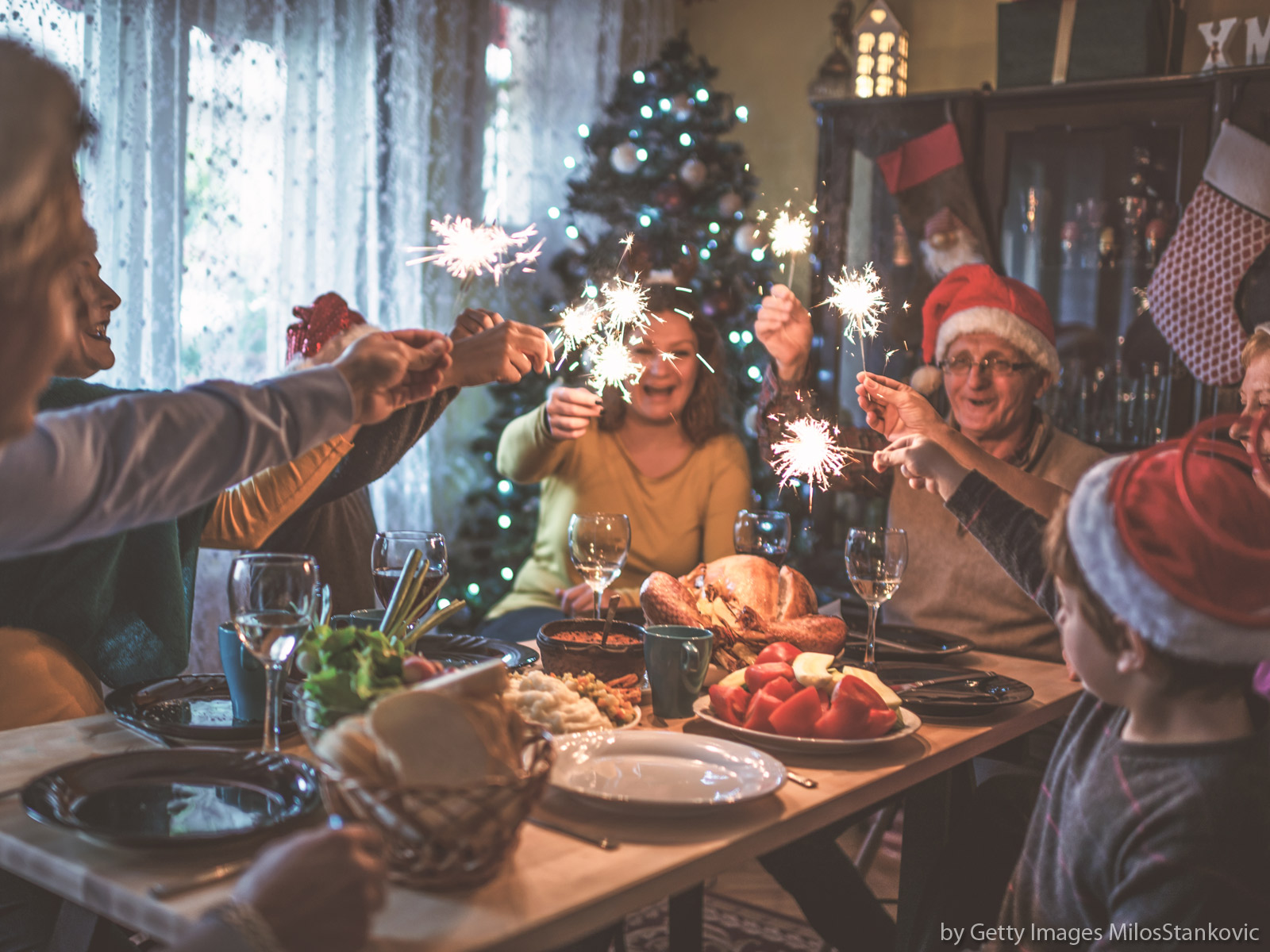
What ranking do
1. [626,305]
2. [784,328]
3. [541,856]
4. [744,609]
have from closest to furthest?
[541,856]
[744,609]
[784,328]
[626,305]

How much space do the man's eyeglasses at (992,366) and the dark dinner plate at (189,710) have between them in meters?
1.76

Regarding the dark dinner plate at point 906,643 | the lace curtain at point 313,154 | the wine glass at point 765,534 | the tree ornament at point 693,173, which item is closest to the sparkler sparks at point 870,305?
the tree ornament at point 693,173

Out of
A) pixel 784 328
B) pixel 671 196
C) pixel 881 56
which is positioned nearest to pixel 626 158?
pixel 671 196

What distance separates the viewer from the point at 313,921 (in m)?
0.78

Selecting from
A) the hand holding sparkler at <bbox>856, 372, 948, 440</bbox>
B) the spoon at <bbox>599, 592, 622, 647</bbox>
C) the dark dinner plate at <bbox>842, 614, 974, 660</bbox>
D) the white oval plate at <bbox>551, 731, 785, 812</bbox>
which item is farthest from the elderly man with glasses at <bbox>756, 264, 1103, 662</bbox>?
the white oval plate at <bbox>551, 731, 785, 812</bbox>

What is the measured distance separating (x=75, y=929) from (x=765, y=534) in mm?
1114

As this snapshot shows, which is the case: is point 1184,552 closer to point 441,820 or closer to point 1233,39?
point 441,820

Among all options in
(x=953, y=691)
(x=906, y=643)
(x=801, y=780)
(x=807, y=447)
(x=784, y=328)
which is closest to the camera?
(x=801, y=780)

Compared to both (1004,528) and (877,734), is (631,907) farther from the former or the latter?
(1004,528)

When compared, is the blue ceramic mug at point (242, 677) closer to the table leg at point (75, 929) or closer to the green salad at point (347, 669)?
the green salad at point (347, 669)

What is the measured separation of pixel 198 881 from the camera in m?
0.91

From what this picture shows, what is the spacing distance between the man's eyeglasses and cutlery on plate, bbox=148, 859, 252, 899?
2.06 meters

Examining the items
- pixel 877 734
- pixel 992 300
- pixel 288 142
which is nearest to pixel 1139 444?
pixel 992 300

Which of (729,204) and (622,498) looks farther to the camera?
(729,204)
